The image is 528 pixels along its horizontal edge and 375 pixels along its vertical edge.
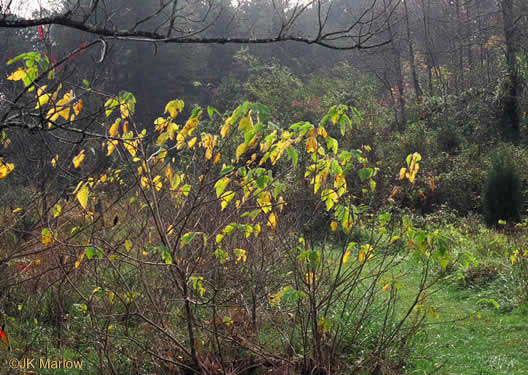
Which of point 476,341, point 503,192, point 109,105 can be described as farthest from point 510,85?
point 109,105

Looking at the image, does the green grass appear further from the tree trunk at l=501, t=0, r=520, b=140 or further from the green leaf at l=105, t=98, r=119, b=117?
the tree trunk at l=501, t=0, r=520, b=140

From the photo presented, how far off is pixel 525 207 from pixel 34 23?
35.8ft

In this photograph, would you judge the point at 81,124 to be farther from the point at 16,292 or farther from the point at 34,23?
the point at 34,23

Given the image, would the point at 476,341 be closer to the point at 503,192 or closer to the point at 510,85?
the point at 503,192

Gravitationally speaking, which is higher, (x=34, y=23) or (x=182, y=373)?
(x=34, y=23)

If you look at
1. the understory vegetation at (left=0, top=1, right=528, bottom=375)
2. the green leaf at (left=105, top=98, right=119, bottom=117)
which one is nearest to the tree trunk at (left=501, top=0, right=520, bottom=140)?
the understory vegetation at (left=0, top=1, right=528, bottom=375)

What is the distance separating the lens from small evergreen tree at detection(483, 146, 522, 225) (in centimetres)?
1013

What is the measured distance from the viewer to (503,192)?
10.2m

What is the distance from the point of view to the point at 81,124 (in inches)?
369

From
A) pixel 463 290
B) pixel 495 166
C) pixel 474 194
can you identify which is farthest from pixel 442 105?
pixel 463 290

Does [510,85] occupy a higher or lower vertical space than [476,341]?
higher

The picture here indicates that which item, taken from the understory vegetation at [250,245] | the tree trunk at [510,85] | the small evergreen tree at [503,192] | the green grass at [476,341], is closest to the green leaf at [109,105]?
the understory vegetation at [250,245]

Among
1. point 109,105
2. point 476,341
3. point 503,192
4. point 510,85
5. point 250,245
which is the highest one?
point 510,85

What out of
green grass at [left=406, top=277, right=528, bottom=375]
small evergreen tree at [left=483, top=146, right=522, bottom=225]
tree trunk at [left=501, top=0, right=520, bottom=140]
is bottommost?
green grass at [left=406, top=277, right=528, bottom=375]
